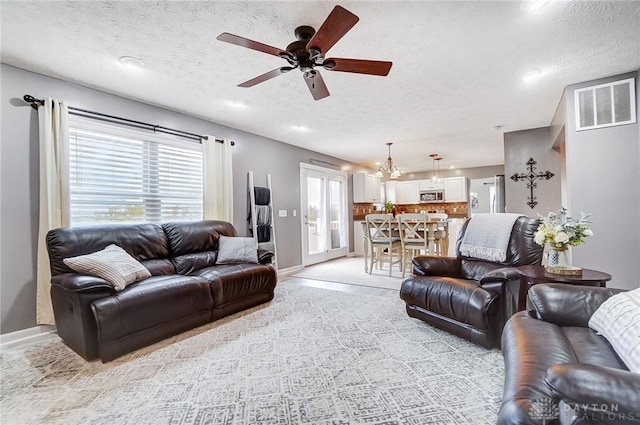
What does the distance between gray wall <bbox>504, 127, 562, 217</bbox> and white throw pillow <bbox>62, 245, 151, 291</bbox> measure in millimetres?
5603

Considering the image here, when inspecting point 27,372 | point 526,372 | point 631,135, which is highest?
point 631,135

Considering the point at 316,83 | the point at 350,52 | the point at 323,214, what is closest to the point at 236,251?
the point at 316,83

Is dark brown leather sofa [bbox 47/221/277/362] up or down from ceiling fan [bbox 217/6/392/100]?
down

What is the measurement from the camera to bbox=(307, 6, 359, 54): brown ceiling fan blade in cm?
157

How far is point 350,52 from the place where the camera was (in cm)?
246

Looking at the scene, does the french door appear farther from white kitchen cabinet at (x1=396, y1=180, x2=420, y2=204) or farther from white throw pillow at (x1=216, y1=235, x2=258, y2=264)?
white kitchen cabinet at (x1=396, y1=180, x2=420, y2=204)

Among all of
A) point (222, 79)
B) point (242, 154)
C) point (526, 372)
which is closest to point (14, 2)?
point (222, 79)

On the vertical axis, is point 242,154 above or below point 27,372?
above

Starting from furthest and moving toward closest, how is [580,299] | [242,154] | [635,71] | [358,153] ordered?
1. [358,153]
2. [242,154]
3. [635,71]
4. [580,299]

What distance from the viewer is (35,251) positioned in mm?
2693

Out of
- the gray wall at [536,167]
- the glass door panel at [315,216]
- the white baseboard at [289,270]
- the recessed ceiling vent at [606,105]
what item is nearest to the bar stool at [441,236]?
the gray wall at [536,167]

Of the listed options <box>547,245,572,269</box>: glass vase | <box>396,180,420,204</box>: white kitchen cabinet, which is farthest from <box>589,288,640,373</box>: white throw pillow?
<box>396,180,420,204</box>: white kitchen cabinet

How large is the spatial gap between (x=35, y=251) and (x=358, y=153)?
5.59 meters

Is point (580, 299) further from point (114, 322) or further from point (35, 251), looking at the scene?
point (35, 251)
